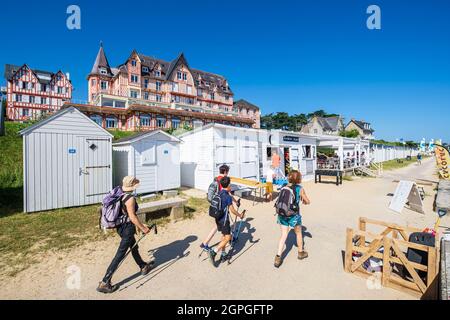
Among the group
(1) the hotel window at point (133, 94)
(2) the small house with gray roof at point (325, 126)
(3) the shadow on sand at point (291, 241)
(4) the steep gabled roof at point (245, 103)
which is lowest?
(3) the shadow on sand at point (291, 241)

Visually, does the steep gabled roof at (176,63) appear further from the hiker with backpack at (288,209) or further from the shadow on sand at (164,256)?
the hiker with backpack at (288,209)

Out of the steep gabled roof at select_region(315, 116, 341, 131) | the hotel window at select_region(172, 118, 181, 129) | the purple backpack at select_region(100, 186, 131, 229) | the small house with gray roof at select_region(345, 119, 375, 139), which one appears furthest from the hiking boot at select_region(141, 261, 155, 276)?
the small house with gray roof at select_region(345, 119, 375, 139)

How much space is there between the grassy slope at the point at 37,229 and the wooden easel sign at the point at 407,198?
7.08m

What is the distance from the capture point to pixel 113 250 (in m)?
4.74

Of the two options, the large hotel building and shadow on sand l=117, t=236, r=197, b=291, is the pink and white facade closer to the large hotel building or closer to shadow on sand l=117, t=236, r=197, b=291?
the large hotel building

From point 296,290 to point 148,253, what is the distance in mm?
3041

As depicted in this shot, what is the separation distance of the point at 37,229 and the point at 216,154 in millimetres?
7179

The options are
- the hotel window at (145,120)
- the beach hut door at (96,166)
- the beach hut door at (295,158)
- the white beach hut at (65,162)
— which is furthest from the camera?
the hotel window at (145,120)

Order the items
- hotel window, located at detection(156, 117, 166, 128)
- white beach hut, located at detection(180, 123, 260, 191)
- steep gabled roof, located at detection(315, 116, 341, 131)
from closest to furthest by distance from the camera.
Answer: white beach hut, located at detection(180, 123, 260, 191), hotel window, located at detection(156, 117, 166, 128), steep gabled roof, located at detection(315, 116, 341, 131)

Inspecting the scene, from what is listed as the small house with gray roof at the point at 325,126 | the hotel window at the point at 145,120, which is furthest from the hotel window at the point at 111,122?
the small house with gray roof at the point at 325,126

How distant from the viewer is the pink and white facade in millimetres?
39125

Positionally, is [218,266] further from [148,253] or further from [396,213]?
[396,213]

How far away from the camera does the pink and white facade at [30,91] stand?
128 feet
